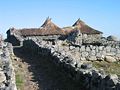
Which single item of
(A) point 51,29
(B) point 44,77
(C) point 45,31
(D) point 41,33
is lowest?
(B) point 44,77

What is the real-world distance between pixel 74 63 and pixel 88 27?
42596 mm

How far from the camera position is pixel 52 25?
6178 centimetres

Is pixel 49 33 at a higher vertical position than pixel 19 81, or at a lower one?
higher

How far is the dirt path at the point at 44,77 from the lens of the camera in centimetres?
1930

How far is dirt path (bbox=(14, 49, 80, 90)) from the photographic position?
1930cm

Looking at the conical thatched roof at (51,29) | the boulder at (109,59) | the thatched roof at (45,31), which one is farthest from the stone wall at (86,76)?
the conical thatched roof at (51,29)

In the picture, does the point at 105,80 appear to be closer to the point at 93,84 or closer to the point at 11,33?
the point at 93,84

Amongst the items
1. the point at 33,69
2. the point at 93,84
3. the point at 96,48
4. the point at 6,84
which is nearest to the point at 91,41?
the point at 96,48

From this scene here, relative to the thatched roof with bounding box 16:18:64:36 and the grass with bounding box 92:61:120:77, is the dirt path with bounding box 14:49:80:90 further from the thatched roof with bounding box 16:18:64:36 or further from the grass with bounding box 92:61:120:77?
the thatched roof with bounding box 16:18:64:36

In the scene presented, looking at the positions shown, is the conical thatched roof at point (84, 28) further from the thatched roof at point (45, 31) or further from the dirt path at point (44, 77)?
the dirt path at point (44, 77)

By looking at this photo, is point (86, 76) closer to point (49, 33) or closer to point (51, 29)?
point (49, 33)

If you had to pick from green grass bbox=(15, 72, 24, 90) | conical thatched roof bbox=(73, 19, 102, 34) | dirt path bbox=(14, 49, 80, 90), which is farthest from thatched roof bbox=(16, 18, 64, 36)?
green grass bbox=(15, 72, 24, 90)

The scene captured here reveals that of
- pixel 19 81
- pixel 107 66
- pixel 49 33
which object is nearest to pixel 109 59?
pixel 107 66

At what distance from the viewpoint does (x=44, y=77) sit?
22.1 metres
